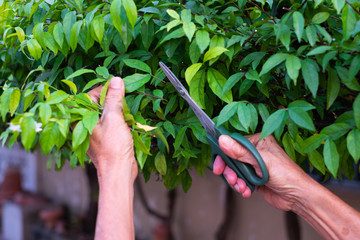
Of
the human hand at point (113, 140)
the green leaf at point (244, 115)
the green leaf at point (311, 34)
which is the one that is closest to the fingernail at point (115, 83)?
the human hand at point (113, 140)

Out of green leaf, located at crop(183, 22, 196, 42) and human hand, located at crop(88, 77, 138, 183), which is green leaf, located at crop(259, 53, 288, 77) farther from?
human hand, located at crop(88, 77, 138, 183)

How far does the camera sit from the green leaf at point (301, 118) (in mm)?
488

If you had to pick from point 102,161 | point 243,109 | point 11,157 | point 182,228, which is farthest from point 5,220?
point 243,109

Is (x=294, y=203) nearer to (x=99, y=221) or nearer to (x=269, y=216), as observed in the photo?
(x=99, y=221)

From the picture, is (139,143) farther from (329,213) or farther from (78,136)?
(329,213)

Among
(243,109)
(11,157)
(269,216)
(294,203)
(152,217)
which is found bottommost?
(11,157)

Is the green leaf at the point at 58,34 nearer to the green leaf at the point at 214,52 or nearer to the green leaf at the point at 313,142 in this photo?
the green leaf at the point at 214,52

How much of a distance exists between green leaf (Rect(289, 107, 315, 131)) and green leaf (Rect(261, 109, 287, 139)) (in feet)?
0.04

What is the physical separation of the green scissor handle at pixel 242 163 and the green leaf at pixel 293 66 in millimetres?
150

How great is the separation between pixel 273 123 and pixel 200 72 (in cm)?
15

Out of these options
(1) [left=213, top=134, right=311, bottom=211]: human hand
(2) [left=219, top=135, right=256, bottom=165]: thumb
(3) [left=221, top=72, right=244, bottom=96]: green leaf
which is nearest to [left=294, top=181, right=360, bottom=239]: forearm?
(1) [left=213, top=134, right=311, bottom=211]: human hand

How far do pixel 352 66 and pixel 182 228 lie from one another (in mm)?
1623

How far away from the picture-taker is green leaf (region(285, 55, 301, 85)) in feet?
1.56

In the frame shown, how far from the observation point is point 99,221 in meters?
0.58
